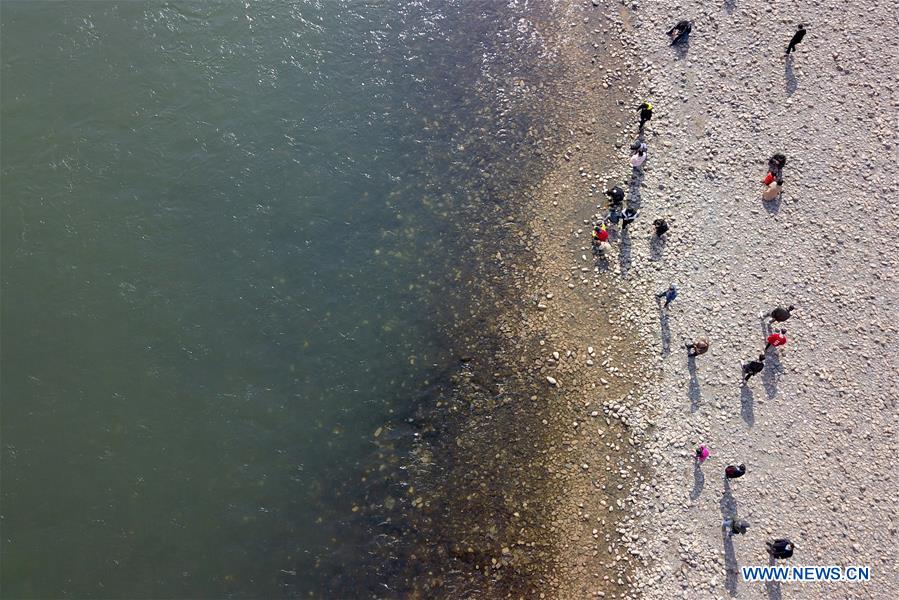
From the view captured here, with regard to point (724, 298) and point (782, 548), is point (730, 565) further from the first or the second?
point (724, 298)

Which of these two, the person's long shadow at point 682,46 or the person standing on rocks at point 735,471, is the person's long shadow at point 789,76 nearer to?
the person's long shadow at point 682,46

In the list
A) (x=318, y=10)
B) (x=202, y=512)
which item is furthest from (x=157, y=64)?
(x=202, y=512)

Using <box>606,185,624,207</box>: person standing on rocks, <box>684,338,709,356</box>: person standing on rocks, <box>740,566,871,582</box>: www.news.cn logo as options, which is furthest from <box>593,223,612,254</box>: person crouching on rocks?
<box>740,566,871,582</box>: www.news.cn logo

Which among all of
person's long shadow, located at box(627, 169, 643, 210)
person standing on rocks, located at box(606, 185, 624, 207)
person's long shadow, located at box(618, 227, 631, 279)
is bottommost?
person's long shadow, located at box(618, 227, 631, 279)

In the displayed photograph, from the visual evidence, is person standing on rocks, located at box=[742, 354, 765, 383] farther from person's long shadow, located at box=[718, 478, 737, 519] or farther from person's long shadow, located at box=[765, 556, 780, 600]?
person's long shadow, located at box=[765, 556, 780, 600]

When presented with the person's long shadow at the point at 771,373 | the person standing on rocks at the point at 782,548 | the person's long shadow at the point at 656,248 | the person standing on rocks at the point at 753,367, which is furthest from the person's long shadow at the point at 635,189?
the person standing on rocks at the point at 782,548
